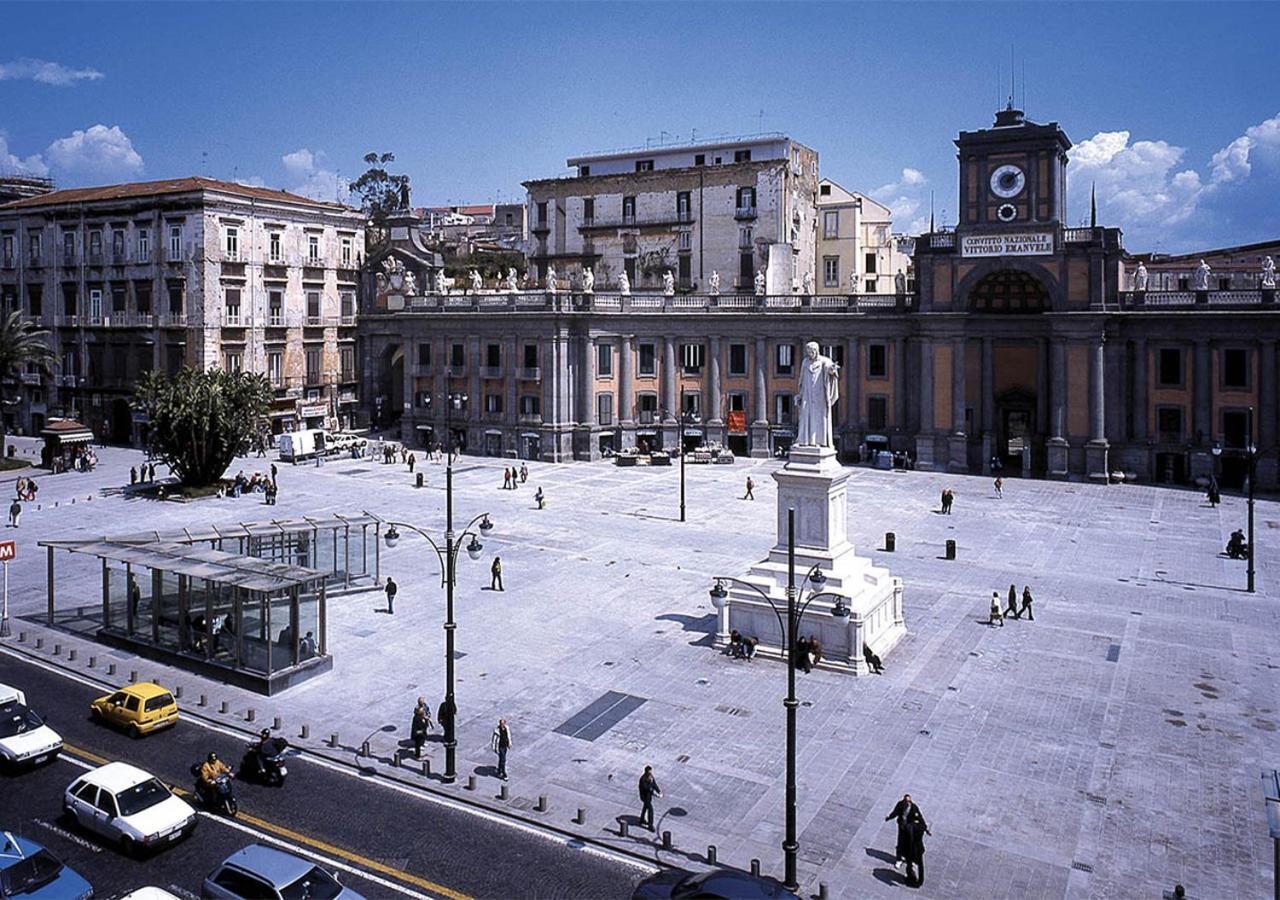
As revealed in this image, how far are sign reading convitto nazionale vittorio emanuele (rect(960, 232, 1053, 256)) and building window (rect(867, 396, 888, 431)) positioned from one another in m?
10.2

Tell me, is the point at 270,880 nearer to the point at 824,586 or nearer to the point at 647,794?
the point at 647,794

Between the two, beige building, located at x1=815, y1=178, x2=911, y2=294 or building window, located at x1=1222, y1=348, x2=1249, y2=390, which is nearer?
building window, located at x1=1222, y1=348, x2=1249, y2=390

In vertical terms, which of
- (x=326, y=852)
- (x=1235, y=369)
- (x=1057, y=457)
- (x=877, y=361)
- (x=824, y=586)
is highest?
(x=877, y=361)

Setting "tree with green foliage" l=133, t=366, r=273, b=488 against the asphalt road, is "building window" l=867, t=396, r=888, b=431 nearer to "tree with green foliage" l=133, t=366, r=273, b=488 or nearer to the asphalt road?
"tree with green foliage" l=133, t=366, r=273, b=488

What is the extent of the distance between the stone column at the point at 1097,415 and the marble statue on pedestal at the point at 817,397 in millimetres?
35680

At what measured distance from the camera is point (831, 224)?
87.9 m

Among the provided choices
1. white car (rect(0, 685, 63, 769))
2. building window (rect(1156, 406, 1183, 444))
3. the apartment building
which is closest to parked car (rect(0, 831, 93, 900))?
white car (rect(0, 685, 63, 769))

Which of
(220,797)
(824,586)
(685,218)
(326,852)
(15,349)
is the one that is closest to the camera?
(326,852)

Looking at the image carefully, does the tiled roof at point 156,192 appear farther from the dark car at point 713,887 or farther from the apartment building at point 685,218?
the dark car at point 713,887

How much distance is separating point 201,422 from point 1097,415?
4844 centimetres

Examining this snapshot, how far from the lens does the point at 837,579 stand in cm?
2858

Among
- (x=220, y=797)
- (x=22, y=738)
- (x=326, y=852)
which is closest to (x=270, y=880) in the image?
(x=326, y=852)

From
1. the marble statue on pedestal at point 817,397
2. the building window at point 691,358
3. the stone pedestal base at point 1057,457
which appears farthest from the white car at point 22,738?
the stone pedestal base at point 1057,457

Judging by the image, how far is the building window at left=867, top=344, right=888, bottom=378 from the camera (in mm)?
66312
